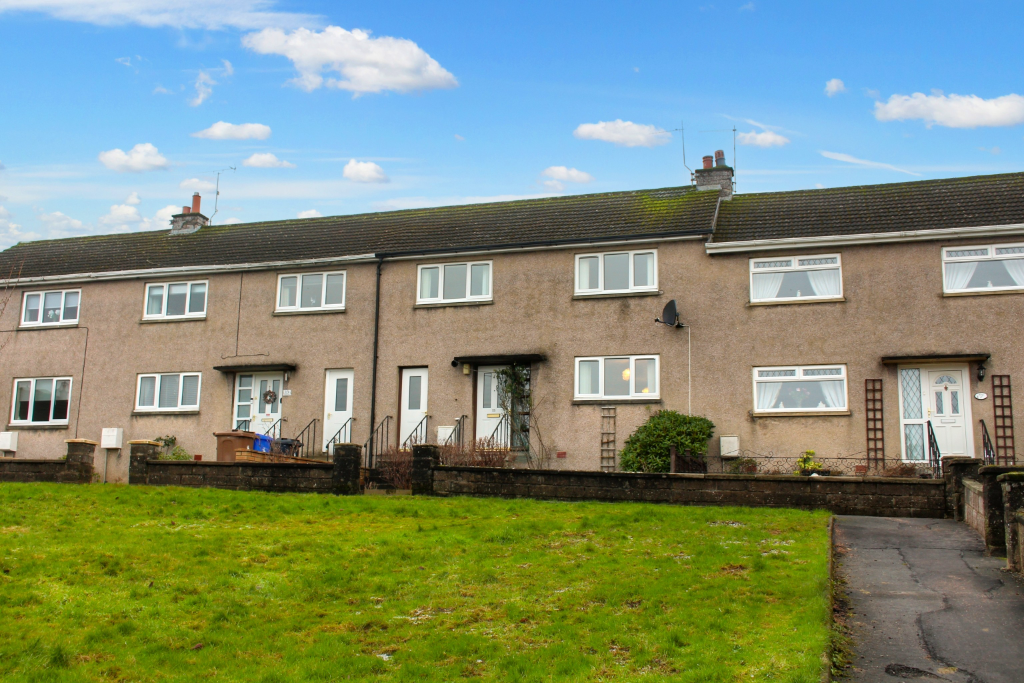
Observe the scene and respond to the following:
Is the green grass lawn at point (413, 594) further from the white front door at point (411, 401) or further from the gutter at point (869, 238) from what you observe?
the gutter at point (869, 238)

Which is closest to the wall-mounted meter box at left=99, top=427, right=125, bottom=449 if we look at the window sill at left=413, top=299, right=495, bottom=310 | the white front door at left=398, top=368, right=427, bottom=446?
the white front door at left=398, top=368, right=427, bottom=446

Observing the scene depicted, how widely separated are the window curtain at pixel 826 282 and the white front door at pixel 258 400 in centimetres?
1191

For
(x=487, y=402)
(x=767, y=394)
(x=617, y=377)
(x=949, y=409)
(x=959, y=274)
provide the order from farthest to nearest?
(x=487, y=402), (x=617, y=377), (x=767, y=394), (x=959, y=274), (x=949, y=409)

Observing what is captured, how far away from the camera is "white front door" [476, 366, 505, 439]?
65.8ft

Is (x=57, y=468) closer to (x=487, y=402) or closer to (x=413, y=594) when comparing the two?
(x=487, y=402)

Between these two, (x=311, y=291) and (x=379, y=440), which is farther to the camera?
(x=311, y=291)

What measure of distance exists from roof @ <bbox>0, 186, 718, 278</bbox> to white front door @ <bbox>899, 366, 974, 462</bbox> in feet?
17.1

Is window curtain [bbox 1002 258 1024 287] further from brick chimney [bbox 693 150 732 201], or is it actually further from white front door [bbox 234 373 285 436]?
white front door [bbox 234 373 285 436]

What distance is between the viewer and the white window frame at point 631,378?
19062mm

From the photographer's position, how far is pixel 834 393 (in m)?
18.0

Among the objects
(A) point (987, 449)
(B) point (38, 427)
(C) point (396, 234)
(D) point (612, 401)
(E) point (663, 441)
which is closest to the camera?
(A) point (987, 449)

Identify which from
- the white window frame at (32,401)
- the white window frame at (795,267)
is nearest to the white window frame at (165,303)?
the white window frame at (32,401)

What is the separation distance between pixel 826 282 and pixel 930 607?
1075cm

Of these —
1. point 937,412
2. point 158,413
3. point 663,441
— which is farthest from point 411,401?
point 937,412
